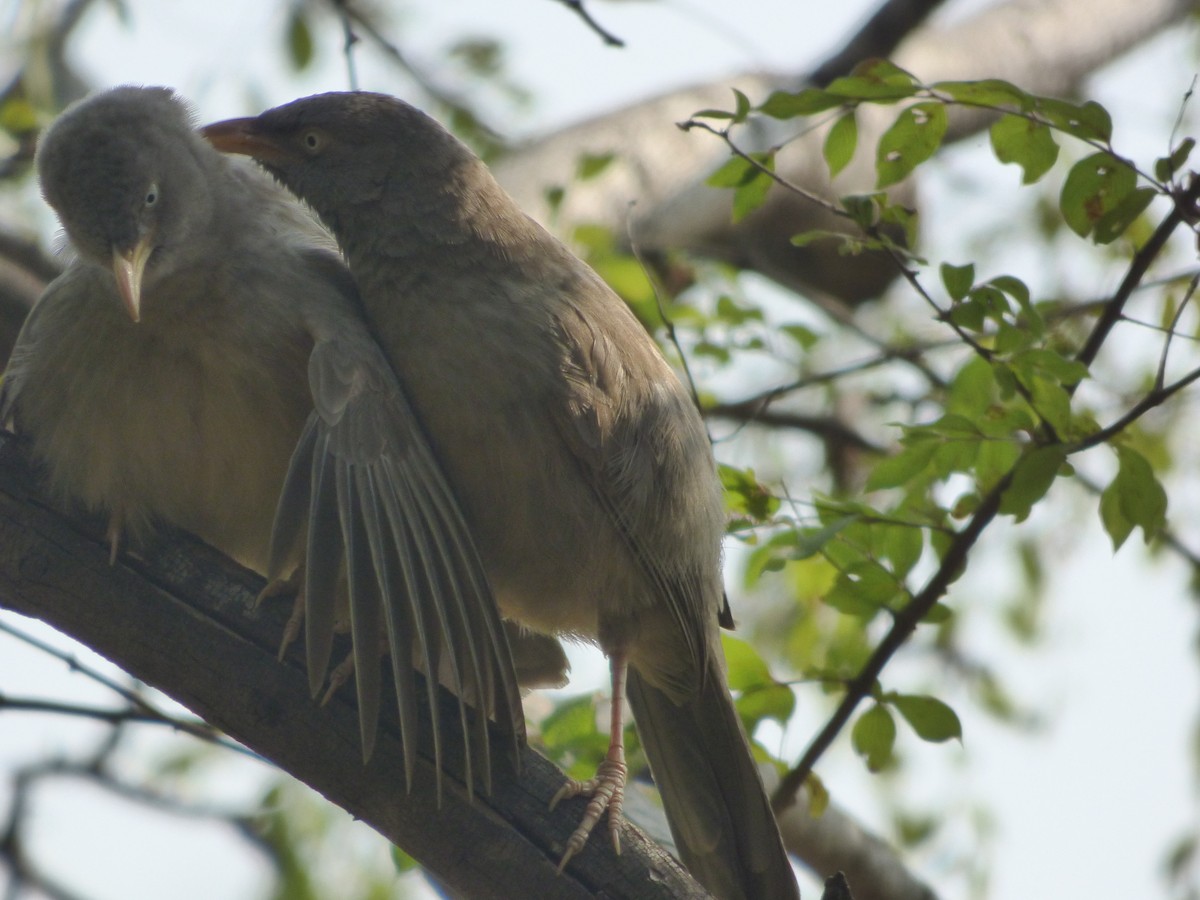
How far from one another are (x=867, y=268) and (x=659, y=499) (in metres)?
3.50

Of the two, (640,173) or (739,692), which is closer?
(739,692)

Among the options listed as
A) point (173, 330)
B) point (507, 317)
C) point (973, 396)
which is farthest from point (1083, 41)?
point (173, 330)

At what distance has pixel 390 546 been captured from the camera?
2.78 meters

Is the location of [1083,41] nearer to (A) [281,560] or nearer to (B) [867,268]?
(B) [867,268]

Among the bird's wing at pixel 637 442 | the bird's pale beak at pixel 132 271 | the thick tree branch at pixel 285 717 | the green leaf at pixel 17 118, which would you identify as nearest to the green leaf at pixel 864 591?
the bird's wing at pixel 637 442

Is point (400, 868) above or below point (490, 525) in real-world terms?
below

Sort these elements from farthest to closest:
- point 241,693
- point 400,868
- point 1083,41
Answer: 1. point 1083,41
2. point 400,868
3. point 241,693

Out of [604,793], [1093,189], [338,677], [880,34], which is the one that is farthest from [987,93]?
[880,34]

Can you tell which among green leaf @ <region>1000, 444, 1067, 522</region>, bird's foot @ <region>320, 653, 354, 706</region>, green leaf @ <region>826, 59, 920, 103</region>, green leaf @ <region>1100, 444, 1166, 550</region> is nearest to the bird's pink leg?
bird's foot @ <region>320, 653, 354, 706</region>

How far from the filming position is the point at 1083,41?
22.0 ft

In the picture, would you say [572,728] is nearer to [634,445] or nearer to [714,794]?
[714,794]

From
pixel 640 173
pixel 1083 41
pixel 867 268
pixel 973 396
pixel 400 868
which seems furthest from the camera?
pixel 1083 41

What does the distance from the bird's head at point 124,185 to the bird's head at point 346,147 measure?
0.22 m

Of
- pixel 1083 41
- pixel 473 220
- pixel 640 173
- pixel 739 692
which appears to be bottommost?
pixel 739 692
